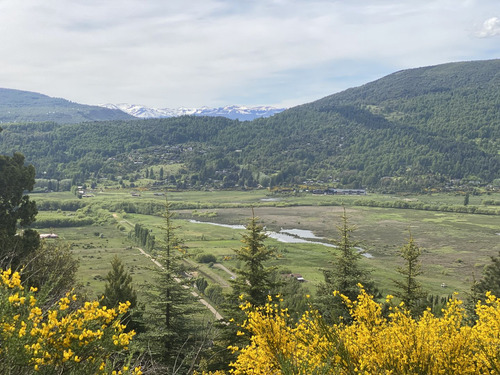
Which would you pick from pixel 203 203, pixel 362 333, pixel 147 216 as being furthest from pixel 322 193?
pixel 362 333

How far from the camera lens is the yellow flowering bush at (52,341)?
240 inches

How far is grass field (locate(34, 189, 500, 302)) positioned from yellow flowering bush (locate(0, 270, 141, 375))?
92.9 ft

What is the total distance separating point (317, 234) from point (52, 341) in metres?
94.3

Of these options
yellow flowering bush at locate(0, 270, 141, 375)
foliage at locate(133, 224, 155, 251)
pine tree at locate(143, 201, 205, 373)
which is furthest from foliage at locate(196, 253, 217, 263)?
yellow flowering bush at locate(0, 270, 141, 375)

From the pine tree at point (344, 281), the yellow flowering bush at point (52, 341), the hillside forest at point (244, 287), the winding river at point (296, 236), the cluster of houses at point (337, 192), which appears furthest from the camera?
the cluster of houses at point (337, 192)

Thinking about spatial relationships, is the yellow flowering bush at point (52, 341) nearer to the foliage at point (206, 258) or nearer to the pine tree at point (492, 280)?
the pine tree at point (492, 280)

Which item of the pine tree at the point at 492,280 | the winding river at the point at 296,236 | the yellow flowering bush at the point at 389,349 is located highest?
the yellow flowering bush at the point at 389,349

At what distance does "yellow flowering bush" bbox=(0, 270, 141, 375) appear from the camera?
610cm

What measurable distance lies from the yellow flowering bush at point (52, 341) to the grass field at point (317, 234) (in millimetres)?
28307

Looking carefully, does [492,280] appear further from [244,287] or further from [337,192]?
[337,192]

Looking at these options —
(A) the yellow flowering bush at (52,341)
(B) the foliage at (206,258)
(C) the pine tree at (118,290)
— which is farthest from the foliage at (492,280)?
(B) the foliage at (206,258)

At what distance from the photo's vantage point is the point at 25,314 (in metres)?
7.19

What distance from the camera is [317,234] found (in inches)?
3866

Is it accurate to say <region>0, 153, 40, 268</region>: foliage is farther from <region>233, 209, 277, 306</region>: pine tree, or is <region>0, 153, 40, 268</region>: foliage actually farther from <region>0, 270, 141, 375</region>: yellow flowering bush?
<region>0, 270, 141, 375</region>: yellow flowering bush
